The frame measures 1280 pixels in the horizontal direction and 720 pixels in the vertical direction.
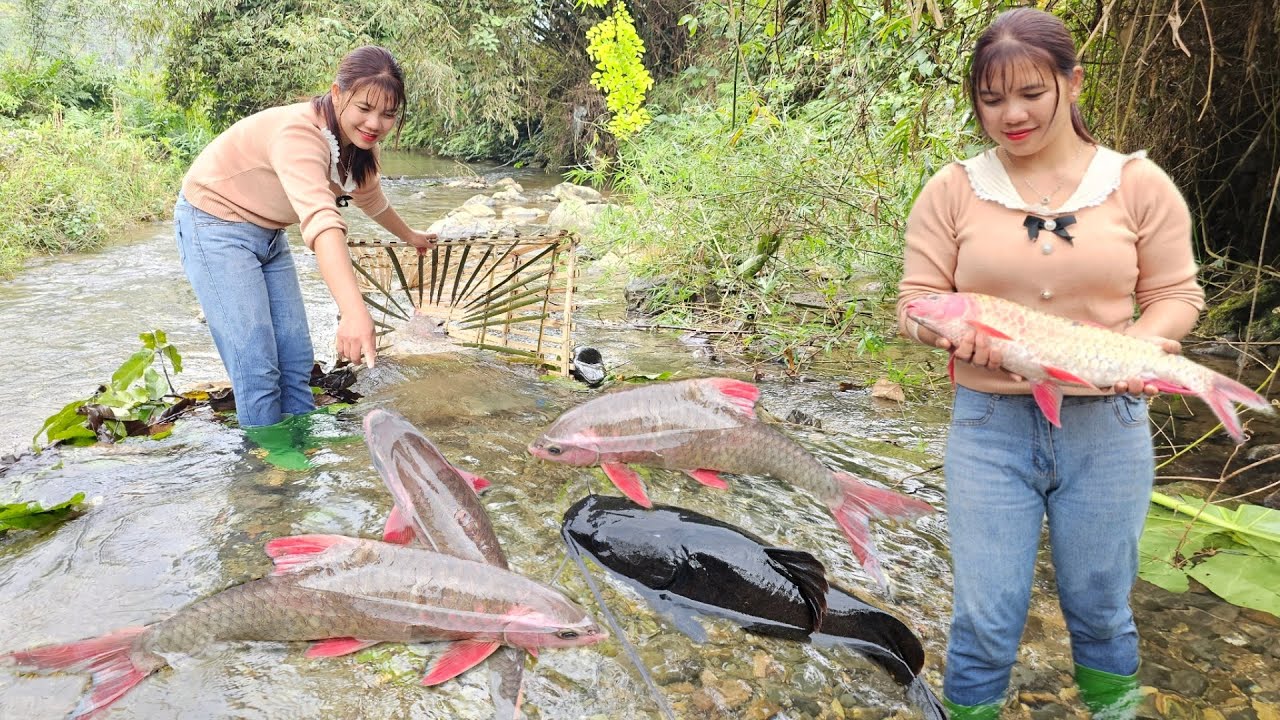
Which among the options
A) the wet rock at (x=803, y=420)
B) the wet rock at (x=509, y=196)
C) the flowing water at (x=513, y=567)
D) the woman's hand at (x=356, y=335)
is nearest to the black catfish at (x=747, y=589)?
the flowing water at (x=513, y=567)

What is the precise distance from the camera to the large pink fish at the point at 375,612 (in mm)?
2486

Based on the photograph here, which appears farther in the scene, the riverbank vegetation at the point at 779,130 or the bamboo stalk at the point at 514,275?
the bamboo stalk at the point at 514,275

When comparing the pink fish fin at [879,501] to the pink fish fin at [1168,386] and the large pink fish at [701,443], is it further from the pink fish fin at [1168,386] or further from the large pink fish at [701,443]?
the pink fish fin at [1168,386]

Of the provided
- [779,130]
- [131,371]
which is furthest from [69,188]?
[779,130]

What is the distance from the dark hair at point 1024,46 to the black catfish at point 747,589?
160cm

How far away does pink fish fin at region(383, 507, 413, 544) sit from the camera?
9.27ft

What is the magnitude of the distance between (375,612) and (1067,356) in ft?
6.75

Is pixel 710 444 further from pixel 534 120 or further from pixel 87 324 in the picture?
pixel 534 120

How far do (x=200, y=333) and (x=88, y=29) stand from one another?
19094 mm

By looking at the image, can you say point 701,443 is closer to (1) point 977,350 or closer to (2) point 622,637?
(2) point 622,637

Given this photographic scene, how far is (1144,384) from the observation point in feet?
6.73

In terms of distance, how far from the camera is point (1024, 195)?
2244mm

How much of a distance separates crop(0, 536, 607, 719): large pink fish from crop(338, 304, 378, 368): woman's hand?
0.97m

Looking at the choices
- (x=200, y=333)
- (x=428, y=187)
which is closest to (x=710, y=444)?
(x=200, y=333)
